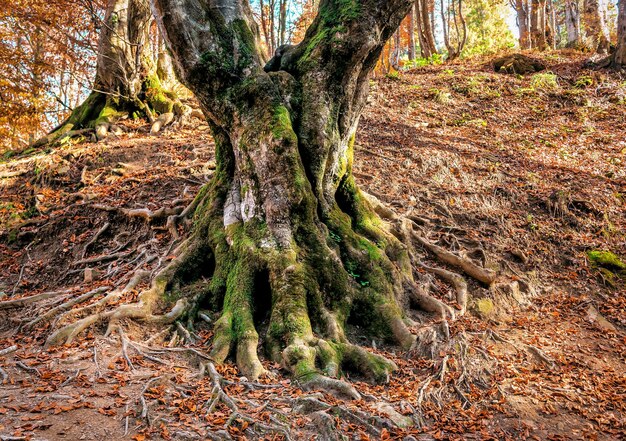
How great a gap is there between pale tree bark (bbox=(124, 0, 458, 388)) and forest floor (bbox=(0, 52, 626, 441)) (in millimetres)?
547

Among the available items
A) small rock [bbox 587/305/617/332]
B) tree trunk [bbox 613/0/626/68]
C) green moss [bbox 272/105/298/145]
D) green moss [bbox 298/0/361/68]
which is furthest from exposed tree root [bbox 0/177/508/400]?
tree trunk [bbox 613/0/626/68]

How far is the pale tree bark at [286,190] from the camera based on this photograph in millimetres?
5320

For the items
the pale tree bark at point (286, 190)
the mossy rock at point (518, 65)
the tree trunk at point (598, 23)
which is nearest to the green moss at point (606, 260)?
the pale tree bark at point (286, 190)

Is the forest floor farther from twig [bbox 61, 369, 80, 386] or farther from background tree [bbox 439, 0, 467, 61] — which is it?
background tree [bbox 439, 0, 467, 61]

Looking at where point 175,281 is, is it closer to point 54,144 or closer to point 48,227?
point 48,227

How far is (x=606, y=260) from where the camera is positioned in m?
8.06

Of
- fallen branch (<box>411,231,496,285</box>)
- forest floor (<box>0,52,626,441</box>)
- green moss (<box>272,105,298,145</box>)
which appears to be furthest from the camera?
fallen branch (<box>411,231,496,285</box>)

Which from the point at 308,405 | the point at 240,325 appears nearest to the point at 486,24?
the point at 240,325

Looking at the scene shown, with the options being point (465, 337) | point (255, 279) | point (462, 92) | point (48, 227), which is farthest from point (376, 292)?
point (462, 92)

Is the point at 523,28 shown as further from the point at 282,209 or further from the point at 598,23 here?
the point at 282,209

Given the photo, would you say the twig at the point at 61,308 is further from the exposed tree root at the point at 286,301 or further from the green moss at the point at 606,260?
the green moss at the point at 606,260

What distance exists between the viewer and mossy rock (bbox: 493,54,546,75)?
16.1m

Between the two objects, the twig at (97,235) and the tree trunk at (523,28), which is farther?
the tree trunk at (523,28)

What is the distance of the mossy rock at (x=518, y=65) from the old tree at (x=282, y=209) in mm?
12017
